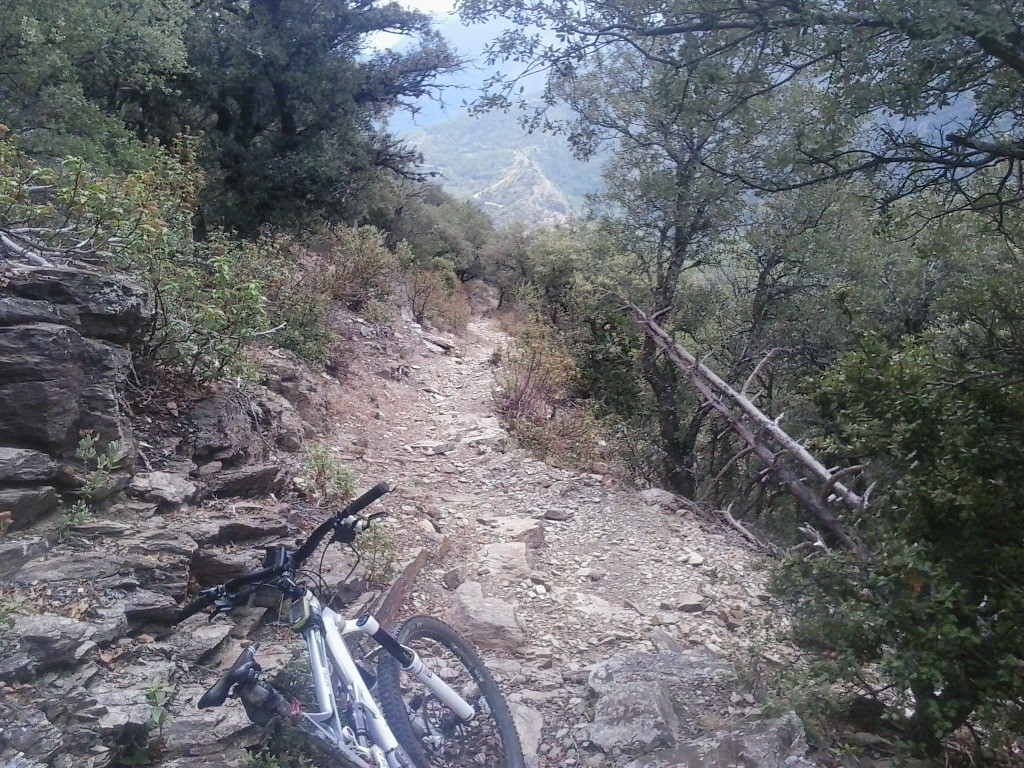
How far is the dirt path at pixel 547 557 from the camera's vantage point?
4.30 m

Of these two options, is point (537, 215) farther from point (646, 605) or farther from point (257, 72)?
point (646, 605)

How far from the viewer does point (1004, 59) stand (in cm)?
271

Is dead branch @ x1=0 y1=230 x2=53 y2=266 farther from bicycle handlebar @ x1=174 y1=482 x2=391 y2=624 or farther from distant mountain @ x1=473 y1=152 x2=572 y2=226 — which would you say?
distant mountain @ x1=473 y1=152 x2=572 y2=226

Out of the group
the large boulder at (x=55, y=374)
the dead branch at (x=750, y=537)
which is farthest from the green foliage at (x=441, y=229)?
the large boulder at (x=55, y=374)

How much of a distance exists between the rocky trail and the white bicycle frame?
48cm

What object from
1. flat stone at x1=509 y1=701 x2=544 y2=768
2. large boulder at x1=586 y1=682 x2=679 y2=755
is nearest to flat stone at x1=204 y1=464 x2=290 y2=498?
flat stone at x1=509 y1=701 x2=544 y2=768

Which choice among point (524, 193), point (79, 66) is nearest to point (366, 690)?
point (79, 66)

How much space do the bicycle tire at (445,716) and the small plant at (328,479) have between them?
215 cm

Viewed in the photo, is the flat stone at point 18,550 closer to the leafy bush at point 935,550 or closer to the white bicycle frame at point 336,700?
the white bicycle frame at point 336,700

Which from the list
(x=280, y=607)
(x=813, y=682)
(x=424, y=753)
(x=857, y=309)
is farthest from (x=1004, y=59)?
(x=857, y=309)

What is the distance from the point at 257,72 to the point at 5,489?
979cm

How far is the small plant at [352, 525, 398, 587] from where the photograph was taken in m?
4.59

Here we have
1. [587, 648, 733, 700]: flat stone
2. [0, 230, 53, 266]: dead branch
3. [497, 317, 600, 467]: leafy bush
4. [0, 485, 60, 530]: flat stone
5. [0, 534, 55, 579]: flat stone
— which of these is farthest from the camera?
[497, 317, 600, 467]: leafy bush

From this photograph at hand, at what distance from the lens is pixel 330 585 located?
165 inches
